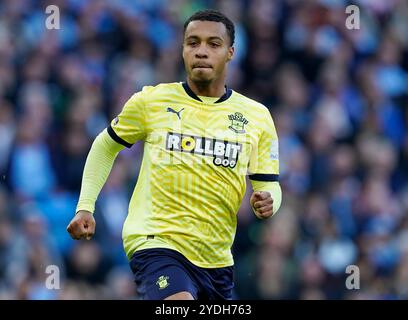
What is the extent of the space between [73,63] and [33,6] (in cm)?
101

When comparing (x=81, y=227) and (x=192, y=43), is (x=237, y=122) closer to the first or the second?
(x=192, y=43)

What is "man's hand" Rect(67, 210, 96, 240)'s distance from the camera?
308 inches

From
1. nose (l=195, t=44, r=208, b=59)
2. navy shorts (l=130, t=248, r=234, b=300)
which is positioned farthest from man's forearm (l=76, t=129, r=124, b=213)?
nose (l=195, t=44, r=208, b=59)

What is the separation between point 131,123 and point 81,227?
2.72 ft

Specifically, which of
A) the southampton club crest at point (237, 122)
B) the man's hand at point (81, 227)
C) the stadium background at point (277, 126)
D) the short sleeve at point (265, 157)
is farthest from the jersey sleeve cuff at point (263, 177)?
the stadium background at point (277, 126)

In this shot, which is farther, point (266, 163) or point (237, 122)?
point (266, 163)

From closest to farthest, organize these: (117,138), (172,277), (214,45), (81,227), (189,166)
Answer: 1. (172,277)
2. (81,227)
3. (189,166)
4. (214,45)
5. (117,138)

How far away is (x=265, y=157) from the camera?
27.5 feet

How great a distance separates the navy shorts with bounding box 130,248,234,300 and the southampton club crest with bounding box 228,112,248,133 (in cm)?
93

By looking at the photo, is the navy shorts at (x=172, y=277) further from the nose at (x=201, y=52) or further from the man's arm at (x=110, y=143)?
the nose at (x=201, y=52)

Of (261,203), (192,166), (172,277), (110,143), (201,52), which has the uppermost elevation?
(201,52)

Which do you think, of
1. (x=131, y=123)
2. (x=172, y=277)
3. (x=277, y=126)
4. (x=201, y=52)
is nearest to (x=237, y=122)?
(x=201, y=52)

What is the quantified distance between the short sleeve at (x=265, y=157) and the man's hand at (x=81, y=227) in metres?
1.21
